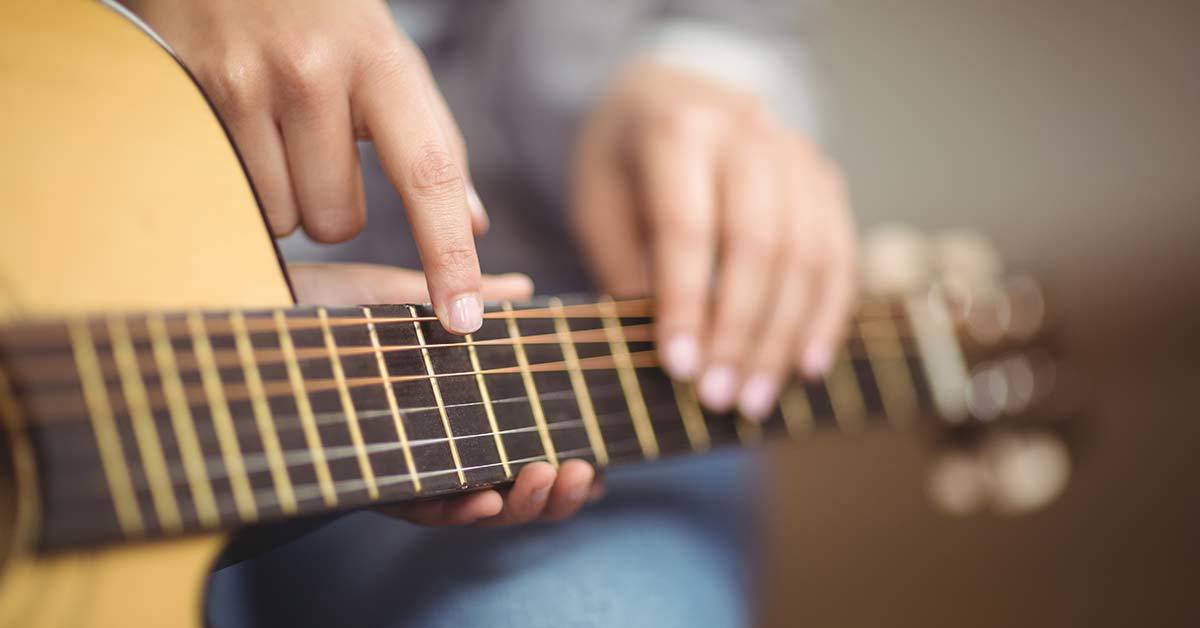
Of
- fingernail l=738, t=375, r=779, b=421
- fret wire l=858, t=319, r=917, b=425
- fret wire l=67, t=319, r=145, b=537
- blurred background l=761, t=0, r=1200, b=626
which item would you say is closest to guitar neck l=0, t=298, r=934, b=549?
fret wire l=67, t=319, r=145, b=537

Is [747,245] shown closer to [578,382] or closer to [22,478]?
[578,382]

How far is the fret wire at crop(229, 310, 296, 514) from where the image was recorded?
23 centimetres

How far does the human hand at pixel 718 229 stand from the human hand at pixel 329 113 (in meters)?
0.21

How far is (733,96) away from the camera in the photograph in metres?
0.65

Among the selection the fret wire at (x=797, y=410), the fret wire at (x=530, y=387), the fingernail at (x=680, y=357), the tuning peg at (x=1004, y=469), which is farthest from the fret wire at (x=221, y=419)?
the tuning peg at (x=1004, y=469)

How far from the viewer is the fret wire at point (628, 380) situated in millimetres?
385

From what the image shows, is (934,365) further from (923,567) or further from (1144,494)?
(1144,494)

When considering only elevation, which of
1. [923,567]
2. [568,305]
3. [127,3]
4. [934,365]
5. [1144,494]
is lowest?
[923,567]

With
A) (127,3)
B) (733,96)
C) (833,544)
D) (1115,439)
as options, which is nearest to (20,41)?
(127,3)

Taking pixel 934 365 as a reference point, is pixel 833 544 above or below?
below

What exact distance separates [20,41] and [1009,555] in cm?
121

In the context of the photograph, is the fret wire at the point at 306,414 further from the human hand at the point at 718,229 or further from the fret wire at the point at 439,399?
the human hand at the point at 718,229

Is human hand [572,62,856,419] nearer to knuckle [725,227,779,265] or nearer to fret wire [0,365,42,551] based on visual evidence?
knuckle [725,227,779,265]

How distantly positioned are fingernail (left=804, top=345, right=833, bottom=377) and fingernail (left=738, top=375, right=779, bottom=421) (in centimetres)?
4
